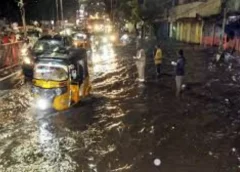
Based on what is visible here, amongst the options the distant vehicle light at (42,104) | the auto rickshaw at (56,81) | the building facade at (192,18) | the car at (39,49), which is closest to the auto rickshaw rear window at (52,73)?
the auto rickshaw at (56,81)

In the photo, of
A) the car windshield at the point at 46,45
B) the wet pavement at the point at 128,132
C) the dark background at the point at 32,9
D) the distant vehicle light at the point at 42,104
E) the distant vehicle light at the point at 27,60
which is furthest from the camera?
the dark background at the point at 32,9

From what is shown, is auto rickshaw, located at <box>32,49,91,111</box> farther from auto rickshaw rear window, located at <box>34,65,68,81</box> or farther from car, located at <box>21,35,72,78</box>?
car, located at <box>21,35,72,78</box>

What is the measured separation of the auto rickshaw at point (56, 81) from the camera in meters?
13.1

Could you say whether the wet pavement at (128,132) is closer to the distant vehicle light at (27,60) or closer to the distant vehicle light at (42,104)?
the distant vehicle light at (42,104)

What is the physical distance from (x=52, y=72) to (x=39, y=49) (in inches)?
320

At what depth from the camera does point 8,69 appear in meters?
23.7

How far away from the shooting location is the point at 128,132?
1134cm

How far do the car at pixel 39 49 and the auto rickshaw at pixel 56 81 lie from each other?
5.52 meters

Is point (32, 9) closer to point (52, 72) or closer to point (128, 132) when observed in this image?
point (52, 72)

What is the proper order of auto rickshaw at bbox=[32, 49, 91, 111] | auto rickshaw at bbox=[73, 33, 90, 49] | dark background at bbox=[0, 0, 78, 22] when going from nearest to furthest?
auto rickshaw at bbox=[32, 49, 91, 111] → auto rickshaw at bbox=[73, 33, 90, 49] → dark background at bbox=[0, 0, 78, 22]

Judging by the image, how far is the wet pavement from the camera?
906 cm

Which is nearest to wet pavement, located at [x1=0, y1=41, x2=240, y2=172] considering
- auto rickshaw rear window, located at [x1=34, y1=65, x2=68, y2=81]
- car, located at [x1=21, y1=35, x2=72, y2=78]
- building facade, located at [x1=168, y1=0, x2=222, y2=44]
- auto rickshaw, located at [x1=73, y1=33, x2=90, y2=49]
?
auto rickshaw rear window, located at [x1=34, y1=65, x2=68, y2=81]

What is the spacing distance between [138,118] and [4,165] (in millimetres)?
5178

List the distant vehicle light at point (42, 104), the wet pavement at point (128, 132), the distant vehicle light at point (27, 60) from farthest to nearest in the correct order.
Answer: the distant vehicle light at point (27, 60) → the distant vehicle light at point (42, 104) → the wet pavement at point (128, 132)
